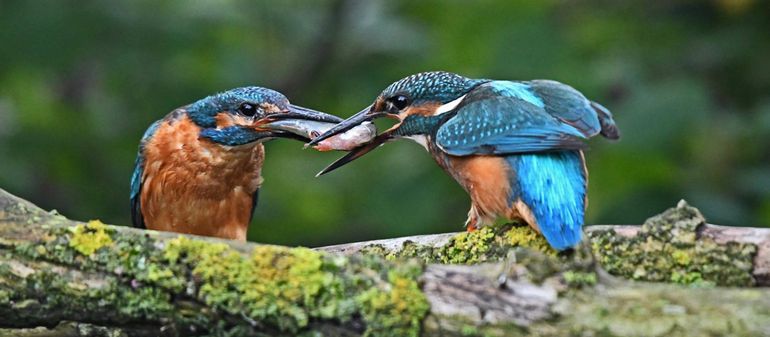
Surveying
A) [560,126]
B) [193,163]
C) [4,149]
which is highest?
[4,149]

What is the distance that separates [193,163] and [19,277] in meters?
2.13

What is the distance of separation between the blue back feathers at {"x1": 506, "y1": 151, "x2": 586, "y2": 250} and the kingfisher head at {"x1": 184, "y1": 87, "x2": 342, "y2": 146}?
0.98 meters

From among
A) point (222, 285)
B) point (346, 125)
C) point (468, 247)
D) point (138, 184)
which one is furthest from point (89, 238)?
point (138, 184)

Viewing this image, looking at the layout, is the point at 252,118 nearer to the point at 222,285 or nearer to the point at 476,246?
the point at 476,246

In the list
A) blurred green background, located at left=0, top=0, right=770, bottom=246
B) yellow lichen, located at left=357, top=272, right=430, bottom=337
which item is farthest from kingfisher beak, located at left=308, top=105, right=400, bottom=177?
blurred green background, located at left=0, top=0, right=770, bottom=246

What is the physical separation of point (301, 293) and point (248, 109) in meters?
2.13

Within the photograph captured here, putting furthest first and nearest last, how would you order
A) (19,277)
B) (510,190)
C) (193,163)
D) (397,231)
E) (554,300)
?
(397,231) < (193,163) < (510,190) < (19,277) < (554,300)

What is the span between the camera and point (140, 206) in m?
5.39

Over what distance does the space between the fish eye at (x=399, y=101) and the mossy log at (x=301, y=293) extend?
1.43 meters

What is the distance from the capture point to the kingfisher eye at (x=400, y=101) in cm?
450

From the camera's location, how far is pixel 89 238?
3072 millimetres

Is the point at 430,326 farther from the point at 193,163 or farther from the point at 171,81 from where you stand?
the point at 171,81

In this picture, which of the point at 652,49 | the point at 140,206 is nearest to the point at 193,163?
the point at 140,206

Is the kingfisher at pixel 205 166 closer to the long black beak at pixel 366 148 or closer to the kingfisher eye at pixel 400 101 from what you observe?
the long black beak at pixel 366 148
